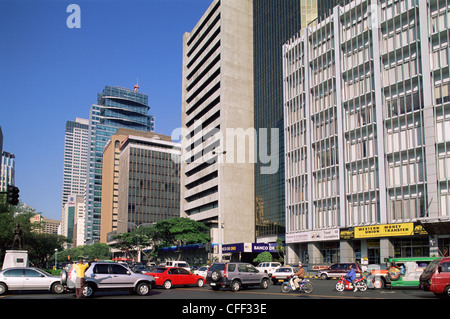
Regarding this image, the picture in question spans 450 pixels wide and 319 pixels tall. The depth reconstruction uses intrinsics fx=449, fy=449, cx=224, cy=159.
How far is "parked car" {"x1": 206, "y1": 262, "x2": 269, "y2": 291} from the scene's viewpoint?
28344 millimetres

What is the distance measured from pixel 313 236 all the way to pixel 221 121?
4081cm

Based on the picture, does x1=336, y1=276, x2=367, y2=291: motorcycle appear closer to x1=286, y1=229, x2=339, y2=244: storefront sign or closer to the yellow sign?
the yellow sign

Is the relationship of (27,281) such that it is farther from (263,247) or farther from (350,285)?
(263,247)

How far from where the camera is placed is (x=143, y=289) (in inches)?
982

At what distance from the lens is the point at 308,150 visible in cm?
6531

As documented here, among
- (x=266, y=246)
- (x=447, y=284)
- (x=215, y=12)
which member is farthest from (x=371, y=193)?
(x=215, y=12)

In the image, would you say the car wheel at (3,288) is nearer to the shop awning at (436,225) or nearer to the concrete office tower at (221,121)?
the shop awning at (436,225)

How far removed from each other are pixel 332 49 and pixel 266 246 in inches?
1347

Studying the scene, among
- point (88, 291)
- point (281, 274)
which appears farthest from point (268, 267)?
point (88, 291)

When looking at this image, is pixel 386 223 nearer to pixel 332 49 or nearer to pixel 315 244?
pixel 315 244

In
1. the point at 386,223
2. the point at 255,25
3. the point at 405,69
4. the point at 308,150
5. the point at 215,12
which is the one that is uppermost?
the point at 215,12

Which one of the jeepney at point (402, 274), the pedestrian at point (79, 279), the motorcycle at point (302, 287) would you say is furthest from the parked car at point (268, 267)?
the pedestrian at point (79, 279)

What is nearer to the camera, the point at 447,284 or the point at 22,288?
the point at 447,284
